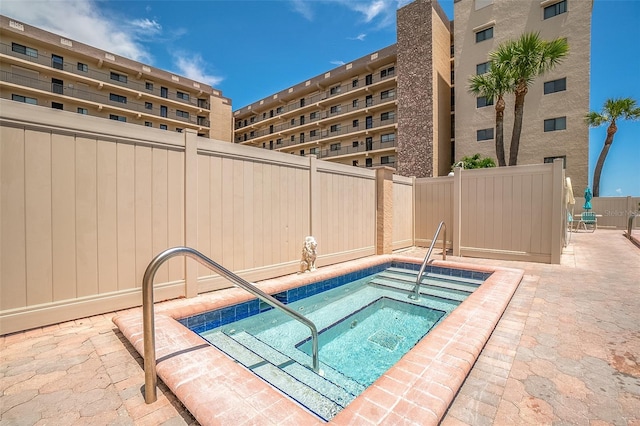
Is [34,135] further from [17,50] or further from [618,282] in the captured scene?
[17,50]

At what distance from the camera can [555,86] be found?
17797 millimetres

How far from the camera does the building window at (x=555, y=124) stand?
1758 cm

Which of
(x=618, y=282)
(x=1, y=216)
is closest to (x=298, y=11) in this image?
(x=1, y=216)

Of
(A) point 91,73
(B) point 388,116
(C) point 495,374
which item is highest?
(A) point 91,73

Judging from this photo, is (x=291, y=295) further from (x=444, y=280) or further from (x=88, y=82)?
(x=88, y=82)

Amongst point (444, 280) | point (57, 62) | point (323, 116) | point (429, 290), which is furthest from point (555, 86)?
point (57, 62)

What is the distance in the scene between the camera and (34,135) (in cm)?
315

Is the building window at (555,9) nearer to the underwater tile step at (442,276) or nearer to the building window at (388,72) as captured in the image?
the building window at (388,72)

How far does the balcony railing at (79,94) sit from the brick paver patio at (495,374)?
29.8 meters

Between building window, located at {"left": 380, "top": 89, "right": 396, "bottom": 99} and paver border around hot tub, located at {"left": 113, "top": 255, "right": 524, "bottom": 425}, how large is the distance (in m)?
25.4

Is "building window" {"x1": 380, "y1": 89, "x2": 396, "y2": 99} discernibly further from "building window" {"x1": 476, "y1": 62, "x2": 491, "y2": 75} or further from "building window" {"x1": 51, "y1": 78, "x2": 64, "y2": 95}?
"building window" {"x1": 51, "y1": 78, "x2": 64, "y2": 95}

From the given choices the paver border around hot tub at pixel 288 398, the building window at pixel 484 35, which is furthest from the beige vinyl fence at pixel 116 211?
the building window at pixel 484 35

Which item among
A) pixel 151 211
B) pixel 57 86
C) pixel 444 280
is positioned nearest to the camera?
pixel 151 211

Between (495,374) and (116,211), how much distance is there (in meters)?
4.61
